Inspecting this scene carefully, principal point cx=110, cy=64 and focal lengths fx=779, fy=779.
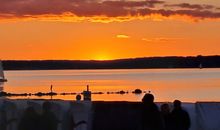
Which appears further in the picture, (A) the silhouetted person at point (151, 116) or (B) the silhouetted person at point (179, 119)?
(B) the silhouetted person at point (179, 119)

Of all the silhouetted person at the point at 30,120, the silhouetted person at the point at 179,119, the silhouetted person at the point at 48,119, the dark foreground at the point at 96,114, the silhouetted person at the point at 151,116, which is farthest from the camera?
the dark foreground at the point at 96,114

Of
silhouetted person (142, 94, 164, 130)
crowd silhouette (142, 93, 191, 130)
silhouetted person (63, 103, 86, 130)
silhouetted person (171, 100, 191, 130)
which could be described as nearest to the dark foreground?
silhouetted person (63, 103, 86, 130)

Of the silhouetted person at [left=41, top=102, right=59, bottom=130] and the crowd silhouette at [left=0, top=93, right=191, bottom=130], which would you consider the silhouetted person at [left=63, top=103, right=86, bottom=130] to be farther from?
the silhouetted person at [left=41, top=102, right=59, bottom=130]

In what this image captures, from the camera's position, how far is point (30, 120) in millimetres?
18609

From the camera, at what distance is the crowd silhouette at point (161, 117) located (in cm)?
1681

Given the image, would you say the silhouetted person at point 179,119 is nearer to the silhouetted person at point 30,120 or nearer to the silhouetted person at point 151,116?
the silhouetted person at point 151,116

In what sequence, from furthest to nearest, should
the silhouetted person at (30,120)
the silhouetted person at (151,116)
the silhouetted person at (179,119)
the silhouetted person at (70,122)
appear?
the silhouetted person at (70,122), the silhouetted person at (30,120), the silhouetted person at (179,119), the silhouetted person at (151,116)

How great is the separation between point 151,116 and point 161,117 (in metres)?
0.26

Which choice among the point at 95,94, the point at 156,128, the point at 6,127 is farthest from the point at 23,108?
the point at 95,94

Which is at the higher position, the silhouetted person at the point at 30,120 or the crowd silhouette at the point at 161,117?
the silhouetted person at the point at 30,120

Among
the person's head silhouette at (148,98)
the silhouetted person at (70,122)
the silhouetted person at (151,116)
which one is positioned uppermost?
the silhouetted person at (70,122)

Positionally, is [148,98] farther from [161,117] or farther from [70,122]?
[70,122]

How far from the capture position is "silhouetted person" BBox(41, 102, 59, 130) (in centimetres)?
1867

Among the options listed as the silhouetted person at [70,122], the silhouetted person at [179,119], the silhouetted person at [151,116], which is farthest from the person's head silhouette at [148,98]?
the silhouetted person at [70,122]
